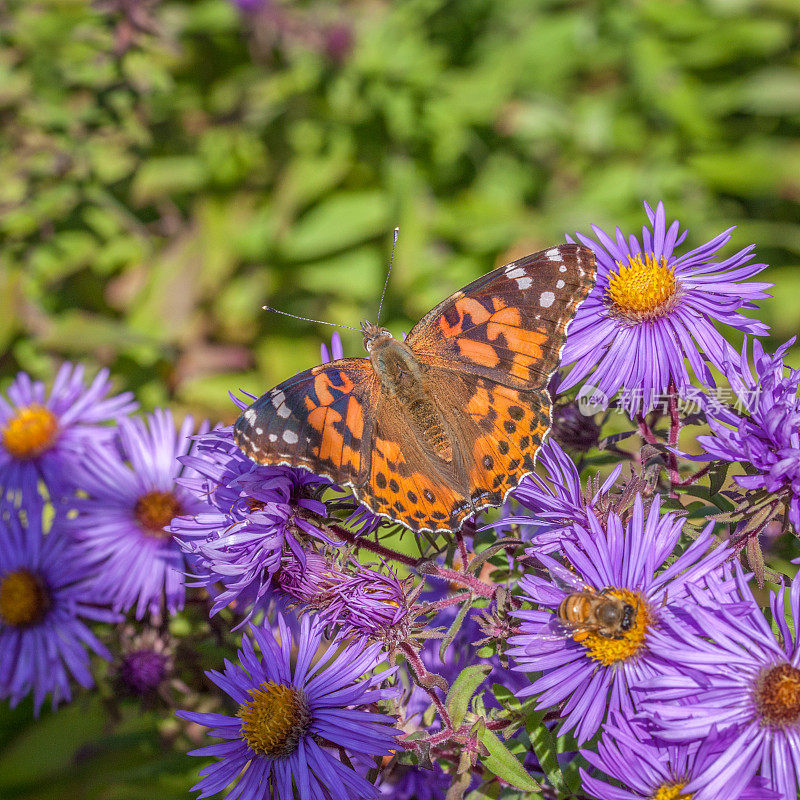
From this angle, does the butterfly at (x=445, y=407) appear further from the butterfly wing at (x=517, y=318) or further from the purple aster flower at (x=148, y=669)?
the purple aster flower at (x=148, y=669)

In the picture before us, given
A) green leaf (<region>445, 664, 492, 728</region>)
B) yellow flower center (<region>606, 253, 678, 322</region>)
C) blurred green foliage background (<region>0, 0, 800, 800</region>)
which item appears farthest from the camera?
blurred green foliage background (<region>0, 0, 800, 800</region>)

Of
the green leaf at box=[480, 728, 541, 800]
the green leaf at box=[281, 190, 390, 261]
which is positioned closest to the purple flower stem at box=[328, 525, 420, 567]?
the green leaf at box=[480, 728, 541, 800]

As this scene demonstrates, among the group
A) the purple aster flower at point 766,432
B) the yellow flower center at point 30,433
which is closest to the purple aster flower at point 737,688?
the purple aster flower at point 766,432

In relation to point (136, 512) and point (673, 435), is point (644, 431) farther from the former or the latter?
point (136, 512)

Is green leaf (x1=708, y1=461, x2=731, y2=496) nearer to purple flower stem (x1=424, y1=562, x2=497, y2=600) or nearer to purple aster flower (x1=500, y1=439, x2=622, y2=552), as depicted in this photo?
purple aster flower (x1=500, y1=439, x2=622, y2=552)

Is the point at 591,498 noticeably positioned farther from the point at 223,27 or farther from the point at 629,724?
the point at 223,27

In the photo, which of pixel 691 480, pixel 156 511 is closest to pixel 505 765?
pixel 691 480
